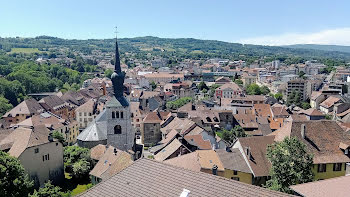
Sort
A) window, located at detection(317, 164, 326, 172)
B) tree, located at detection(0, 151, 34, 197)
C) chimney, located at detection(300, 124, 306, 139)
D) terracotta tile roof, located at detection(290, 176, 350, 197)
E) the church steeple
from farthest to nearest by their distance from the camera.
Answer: the church steeple < chimney, located at detection(300, 124, 306, 139) < window, located at detection(317, 164, 326, 172) < tree, located at detection(0, 151, 34, 197) < terracotta tile roof, located at detection(290, 176, 350, 197)

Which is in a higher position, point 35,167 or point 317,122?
point 317,122

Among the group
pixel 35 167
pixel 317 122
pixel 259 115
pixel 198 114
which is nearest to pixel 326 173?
pixel 317 122

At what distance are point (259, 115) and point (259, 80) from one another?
110m

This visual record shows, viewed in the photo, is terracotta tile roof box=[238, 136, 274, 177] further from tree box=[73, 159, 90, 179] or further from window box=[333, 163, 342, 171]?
tree box=[73, 159, 90, 179]

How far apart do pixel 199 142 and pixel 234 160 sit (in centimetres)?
1130

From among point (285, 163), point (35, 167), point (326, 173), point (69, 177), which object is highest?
point (285, 163)

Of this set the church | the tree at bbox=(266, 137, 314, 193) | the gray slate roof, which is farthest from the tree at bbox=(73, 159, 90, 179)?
the tree at bbox=(266, 137, 314, 193)

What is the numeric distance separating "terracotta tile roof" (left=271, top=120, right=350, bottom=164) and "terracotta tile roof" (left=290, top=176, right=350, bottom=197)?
13518 mm

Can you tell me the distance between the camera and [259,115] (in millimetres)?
80875

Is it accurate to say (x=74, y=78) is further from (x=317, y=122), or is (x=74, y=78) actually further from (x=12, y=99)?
Result: (x=317, y=122)

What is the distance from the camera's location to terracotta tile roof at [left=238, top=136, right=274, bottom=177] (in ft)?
111

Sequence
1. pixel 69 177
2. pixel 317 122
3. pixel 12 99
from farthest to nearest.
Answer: pixel 12 99 → pixel 69 177 → pixel 317 122

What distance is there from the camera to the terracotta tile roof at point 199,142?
4497 cm

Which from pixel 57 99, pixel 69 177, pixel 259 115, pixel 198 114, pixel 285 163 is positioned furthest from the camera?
pixel 57 99
